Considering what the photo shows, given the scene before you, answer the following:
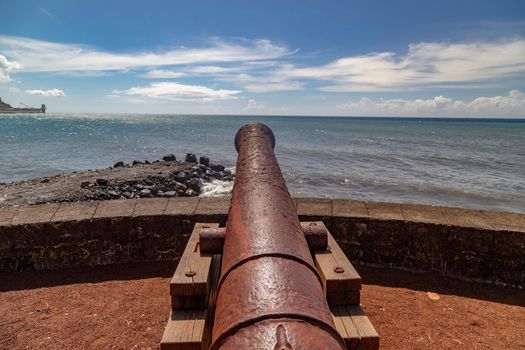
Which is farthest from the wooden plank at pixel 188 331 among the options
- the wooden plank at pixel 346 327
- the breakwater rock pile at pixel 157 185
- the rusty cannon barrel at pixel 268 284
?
the breakwater rock pile at pixel 157 185

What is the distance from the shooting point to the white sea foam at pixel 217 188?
15.9 m

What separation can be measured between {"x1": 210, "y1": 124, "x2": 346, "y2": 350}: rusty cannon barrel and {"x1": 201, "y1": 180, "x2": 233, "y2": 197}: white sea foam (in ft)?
43.1

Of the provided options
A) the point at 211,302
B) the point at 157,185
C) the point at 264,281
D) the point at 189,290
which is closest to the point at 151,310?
the point at 211,302

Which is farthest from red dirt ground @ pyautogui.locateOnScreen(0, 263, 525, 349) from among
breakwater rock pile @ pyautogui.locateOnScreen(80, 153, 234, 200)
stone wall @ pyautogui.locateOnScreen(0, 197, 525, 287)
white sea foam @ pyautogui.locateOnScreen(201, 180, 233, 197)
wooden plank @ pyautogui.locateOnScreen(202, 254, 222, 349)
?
white sea foam @ pyautogui.locateOnScreen(201, 180, 233, 197)

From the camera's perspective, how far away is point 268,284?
1.63 metres

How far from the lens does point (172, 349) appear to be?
2.04 metres

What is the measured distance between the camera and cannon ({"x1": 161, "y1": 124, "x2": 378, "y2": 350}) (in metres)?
1.40

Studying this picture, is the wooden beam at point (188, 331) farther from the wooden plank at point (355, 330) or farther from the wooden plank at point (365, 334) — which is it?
the wooden plank at point (365, 334)

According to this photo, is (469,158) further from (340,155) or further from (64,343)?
(64,343)

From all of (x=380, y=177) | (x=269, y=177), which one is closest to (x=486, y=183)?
(x=380, y=177)

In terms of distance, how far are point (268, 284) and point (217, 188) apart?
50.8 ft

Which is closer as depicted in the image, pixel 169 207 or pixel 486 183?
pixel 169 207

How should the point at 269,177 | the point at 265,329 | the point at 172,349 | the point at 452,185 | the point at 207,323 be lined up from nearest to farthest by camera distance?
the point at 265,329 < the point at 172,349 < the point at 207,323 < the point at 269,177 < the point at 452,185

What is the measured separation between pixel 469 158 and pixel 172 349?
34.7 metres
